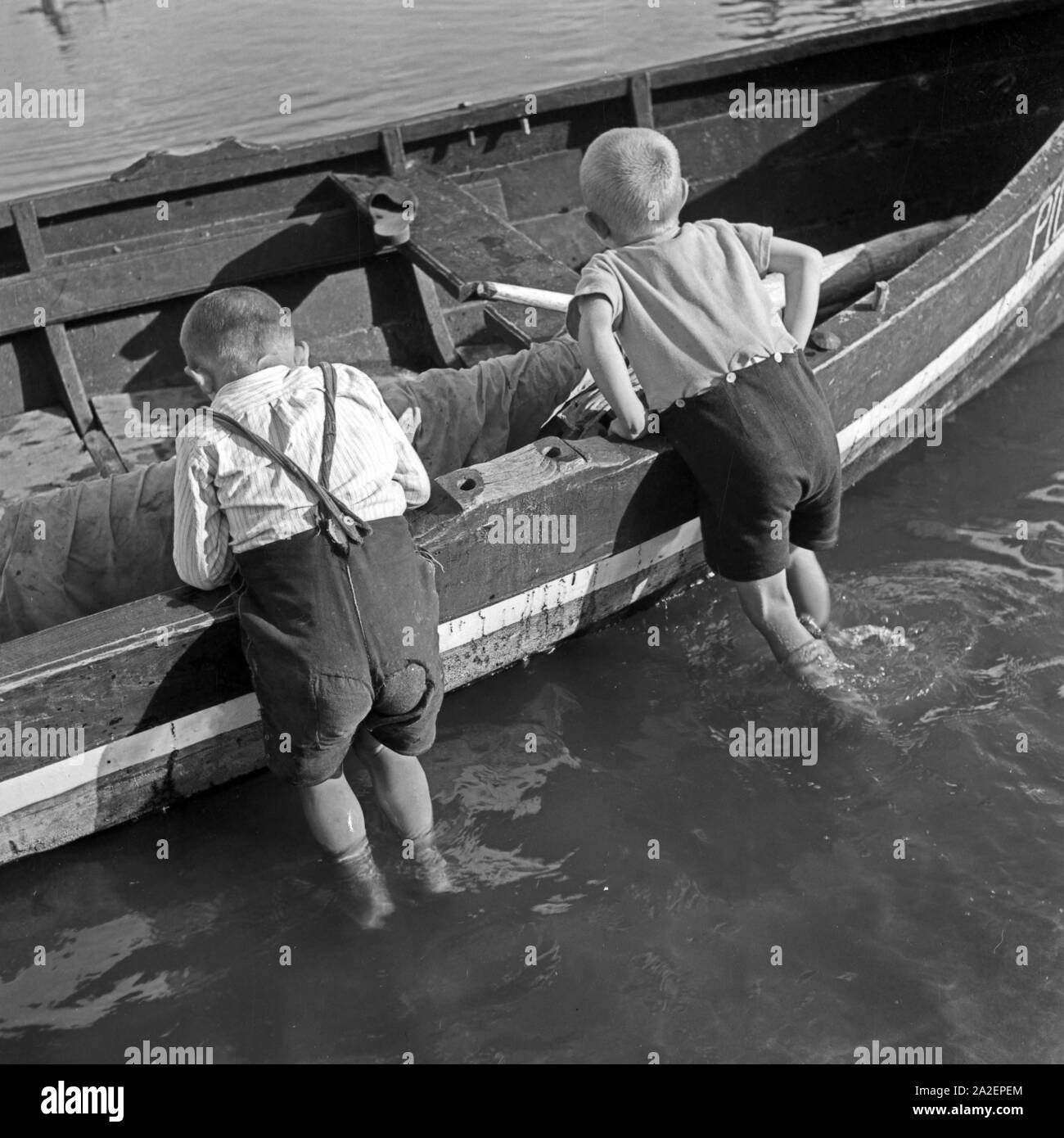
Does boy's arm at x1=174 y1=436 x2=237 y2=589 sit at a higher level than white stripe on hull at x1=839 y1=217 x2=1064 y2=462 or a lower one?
higher

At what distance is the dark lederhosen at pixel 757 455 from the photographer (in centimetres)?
326

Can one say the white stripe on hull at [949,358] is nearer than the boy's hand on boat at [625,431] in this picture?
No

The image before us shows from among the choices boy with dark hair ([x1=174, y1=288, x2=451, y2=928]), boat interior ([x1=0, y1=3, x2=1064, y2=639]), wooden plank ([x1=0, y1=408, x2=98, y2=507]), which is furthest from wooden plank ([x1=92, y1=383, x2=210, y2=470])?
boy with dark hair ([x1=174, y1=288, x2=451, y2=928])

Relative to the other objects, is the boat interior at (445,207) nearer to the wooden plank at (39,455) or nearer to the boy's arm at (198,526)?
the wooden plank at (39,455)

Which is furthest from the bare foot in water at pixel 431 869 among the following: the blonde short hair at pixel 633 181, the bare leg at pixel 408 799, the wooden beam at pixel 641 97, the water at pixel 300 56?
the water at pixel 300 56

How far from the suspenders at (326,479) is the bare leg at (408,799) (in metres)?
0.57

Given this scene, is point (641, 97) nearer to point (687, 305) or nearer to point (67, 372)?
point (67, 372)

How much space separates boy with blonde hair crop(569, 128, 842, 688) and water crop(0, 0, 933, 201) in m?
8.23

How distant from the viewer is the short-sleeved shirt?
3.21 m

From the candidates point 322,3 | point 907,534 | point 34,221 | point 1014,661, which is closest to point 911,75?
point 907,534

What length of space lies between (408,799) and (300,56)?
11.5 meters

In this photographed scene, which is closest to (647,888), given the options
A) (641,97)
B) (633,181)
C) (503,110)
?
(633,181)

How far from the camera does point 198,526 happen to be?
2.82m

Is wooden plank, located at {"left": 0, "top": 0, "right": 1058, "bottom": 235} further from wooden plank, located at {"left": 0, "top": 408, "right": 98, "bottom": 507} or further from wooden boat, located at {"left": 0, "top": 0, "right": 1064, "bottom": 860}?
wooden plank, located at {"left": 0, "top": 408, "right": 98, "bottom": 507}
